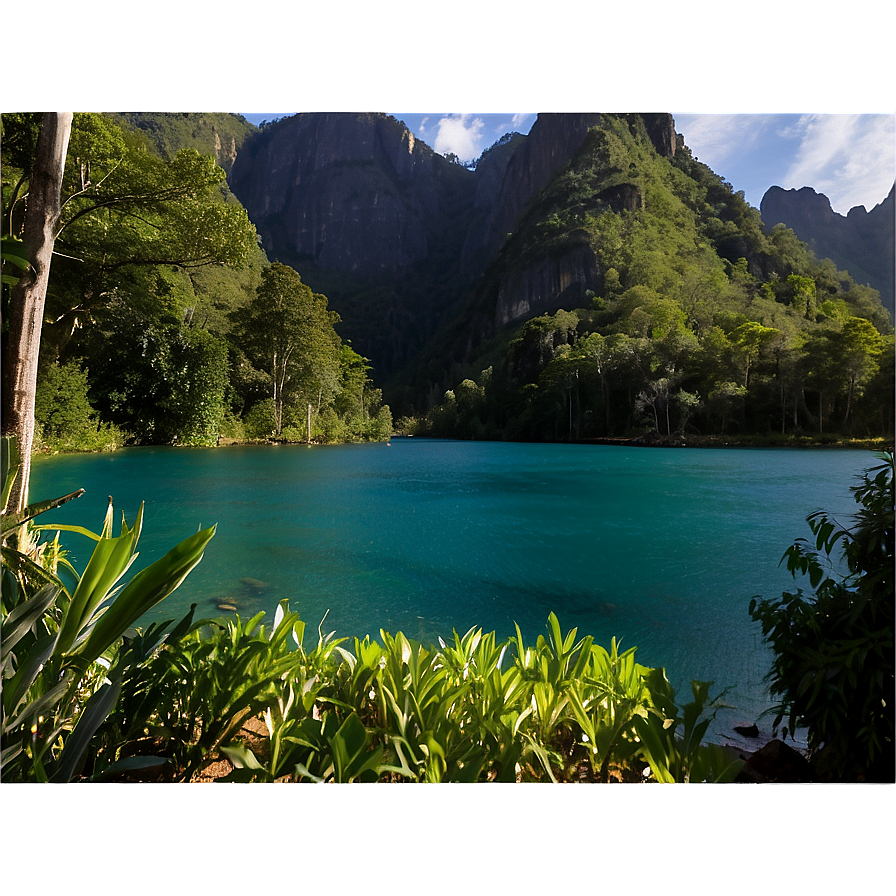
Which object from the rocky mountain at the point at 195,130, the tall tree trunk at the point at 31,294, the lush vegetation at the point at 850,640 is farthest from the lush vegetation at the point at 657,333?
the lush vegetation at the point at 850,640

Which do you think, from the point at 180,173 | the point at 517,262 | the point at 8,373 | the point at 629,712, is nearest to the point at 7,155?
the point at 180,173

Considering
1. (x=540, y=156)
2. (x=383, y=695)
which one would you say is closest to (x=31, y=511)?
(x=383, y=695)

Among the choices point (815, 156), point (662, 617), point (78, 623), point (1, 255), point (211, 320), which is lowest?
point (662, 617)

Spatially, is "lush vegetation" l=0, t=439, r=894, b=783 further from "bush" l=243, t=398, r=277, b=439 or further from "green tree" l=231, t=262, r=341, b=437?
"green tree" l=231, t=262, r=341, b=437

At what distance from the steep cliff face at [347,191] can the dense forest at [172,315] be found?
0.16m

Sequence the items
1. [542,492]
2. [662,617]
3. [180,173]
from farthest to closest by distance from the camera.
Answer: [542,492] → [662,617] → [180,173]

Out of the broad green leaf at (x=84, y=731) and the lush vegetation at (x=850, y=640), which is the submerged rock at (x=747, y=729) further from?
the broad green leaf at (x=84, y=731)

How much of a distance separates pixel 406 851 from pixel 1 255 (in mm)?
1649

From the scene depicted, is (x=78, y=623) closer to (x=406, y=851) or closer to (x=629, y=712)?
(x=406, y=851)

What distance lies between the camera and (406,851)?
4.34ft

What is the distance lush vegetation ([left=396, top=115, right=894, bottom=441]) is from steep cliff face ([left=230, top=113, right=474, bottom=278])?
0.57 m

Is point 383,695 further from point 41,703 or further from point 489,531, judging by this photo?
point 489,531

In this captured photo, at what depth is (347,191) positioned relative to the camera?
11.5ft

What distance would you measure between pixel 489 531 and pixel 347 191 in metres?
2.57
